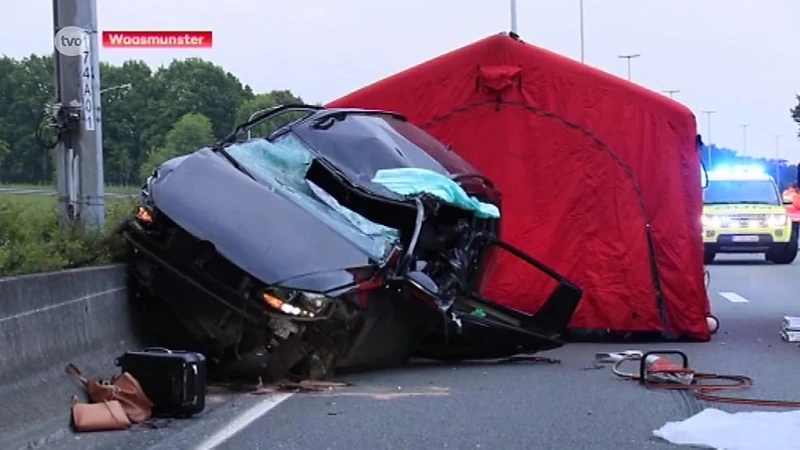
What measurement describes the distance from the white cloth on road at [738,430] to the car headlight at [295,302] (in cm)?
232

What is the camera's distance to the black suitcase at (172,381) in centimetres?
752

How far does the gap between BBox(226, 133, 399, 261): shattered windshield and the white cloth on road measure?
243 centimetres

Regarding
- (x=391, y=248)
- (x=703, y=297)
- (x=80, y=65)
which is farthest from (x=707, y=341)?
(x=80, y=65)

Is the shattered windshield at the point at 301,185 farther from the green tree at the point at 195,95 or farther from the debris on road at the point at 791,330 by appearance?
the green tree at the point at 195,95

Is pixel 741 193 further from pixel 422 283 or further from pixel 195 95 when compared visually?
pixel 422 283

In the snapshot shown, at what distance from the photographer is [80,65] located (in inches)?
401

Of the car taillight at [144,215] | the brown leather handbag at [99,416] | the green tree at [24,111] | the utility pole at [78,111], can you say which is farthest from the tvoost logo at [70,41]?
the brown leather handbag at [99,416]

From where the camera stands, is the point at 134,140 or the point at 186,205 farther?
the point at 134,140

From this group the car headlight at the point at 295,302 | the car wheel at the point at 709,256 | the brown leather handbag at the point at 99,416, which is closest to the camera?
the brown leather handbag at the point at 99,416

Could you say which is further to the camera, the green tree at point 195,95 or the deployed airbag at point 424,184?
the green tree at point 195,95

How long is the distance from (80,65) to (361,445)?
15.5 ft

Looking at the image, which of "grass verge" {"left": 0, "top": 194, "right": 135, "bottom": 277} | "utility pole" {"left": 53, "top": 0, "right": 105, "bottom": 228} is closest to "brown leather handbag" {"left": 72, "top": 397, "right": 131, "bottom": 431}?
"grass verge" {"left": 0, "top": 194, "right": 135, "bottom": 277}

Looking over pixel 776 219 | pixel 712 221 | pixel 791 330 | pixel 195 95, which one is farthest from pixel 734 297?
pixel 195 95

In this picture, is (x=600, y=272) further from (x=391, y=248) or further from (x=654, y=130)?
(x=391, y=248)
